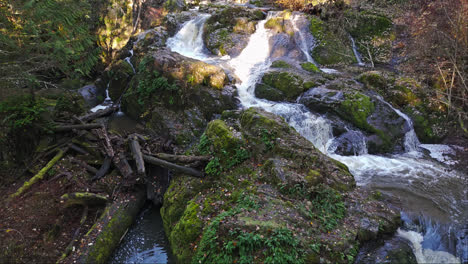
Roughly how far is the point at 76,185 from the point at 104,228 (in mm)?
2085

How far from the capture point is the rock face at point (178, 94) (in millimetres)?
11320

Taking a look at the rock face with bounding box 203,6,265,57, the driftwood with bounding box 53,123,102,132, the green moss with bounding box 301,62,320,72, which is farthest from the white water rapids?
the driftwood with bounding box 53,123,102,132

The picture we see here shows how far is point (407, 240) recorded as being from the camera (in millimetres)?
5707

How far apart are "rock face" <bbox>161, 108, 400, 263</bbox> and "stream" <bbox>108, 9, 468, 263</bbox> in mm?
615

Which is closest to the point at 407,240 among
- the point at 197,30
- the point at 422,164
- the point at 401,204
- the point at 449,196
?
the point at 401,204

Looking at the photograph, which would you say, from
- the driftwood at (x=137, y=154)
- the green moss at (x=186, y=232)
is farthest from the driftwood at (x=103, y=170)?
the green moss at (x=186, y=232)

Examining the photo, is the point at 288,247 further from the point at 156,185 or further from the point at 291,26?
the point at 291,26

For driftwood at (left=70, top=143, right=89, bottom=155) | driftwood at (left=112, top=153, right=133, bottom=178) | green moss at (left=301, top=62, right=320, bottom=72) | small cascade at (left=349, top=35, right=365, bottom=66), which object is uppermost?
small cascade at (left=349, top=35, right=365, bottom=66)

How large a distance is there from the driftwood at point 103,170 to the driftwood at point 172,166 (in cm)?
131

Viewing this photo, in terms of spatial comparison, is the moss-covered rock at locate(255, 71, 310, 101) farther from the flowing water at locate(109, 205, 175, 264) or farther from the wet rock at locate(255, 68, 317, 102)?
the flowing water at locate(109, 205, 175, 264)

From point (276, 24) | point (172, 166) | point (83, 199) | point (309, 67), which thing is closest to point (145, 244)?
point (83, 199)

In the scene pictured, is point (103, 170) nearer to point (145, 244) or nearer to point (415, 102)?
point (145, 244)

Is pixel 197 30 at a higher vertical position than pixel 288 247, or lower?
higher

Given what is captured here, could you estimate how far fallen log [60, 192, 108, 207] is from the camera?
6.71 m
